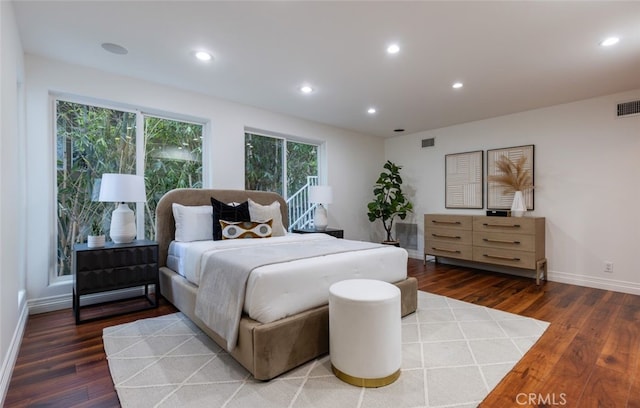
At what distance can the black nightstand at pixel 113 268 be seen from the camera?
2705 mm

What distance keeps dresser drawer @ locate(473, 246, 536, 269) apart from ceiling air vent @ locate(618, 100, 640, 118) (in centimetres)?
201

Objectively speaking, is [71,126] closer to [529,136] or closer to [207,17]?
[207,17]

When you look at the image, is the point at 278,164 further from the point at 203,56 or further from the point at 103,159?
the point at 103,159

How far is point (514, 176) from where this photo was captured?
14.7 ft

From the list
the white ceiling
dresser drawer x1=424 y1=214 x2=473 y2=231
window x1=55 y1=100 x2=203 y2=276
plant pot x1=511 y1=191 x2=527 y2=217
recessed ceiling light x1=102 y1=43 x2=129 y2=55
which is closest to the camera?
the white ceiling

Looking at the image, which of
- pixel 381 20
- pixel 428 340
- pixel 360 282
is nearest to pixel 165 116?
pixel 381 20

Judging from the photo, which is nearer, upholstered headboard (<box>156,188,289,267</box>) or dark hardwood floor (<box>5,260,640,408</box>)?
dark hardwood floor (<box>5,260,640,408</box>)

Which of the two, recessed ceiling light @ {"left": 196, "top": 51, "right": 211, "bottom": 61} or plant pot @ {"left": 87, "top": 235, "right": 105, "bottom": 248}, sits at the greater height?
recessed ceiling light @ {"left": 196, "top": 51, "right": 211, "bottom": 61}

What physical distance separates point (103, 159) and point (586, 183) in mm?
5986

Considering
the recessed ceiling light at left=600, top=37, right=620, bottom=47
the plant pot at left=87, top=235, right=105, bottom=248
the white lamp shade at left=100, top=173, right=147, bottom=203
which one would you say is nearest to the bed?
the plant pot at left=87, top=235, right=105, bottom=248

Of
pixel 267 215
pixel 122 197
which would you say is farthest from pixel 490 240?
pixel 122 197

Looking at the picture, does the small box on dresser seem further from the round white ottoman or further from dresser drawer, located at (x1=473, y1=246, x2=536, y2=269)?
the round white ottoman

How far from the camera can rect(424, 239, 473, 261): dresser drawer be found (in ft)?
15.4

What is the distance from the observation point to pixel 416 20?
2.27 meters
